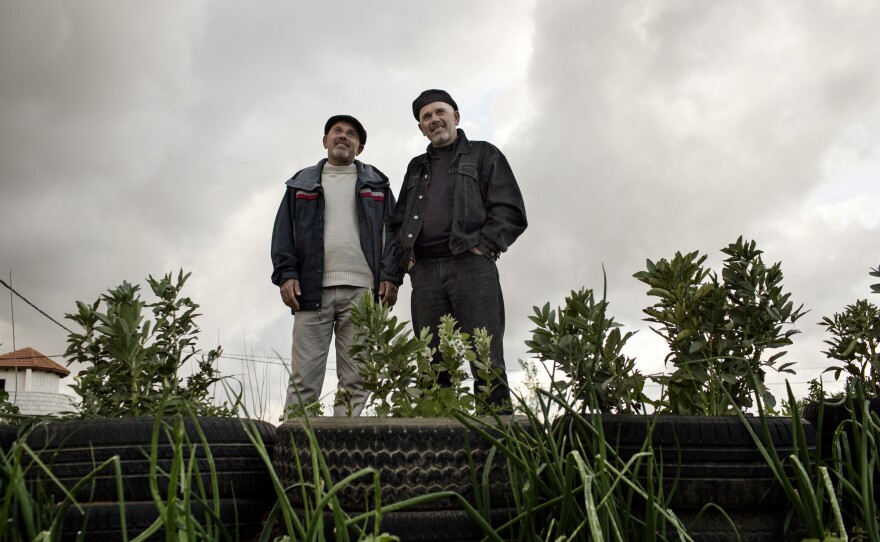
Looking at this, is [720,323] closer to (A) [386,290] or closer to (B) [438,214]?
(B) [438,214]

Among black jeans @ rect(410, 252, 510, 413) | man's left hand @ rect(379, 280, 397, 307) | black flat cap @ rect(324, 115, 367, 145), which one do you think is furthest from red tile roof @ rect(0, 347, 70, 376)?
black jeans @ rect(410, 252, 510, 413)

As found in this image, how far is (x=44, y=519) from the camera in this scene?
5.07ft

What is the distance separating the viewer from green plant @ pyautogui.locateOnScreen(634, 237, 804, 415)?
209 cm

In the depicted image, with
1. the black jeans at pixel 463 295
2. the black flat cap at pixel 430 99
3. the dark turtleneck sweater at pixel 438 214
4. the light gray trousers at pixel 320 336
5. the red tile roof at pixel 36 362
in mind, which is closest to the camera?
the black jeans at pixel 463 295

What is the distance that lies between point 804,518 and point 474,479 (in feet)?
2.25

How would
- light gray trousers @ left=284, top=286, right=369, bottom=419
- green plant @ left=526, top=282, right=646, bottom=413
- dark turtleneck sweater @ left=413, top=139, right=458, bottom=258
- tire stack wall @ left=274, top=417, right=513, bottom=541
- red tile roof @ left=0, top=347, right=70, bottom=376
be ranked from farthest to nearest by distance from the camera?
red tile roof @ left=0, top=347, right=70, bottom=376, light gray trousers @ left=284, top=286, right=369, bottom=419, dark turtleneck sweater @ left=413, top=139, right=458, bottom=258, green plant @ left=526, top=282, right=646, bottom=413, tire stack wall @ left=274, top=417, right=513, bottom=541

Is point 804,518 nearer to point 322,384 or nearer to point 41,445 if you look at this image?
point 41,445

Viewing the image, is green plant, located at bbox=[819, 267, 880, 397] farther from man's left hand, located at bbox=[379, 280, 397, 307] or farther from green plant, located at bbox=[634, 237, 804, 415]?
man's left hand, located at bbox=[379, 280, 397, 307]

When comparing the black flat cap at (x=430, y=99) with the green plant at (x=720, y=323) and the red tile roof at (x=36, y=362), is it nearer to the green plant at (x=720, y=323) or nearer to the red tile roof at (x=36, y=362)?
the green plant at (x=720, y=323)

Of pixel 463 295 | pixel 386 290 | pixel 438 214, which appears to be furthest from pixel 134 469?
pixel 386 290

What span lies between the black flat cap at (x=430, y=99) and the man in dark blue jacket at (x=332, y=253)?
2.14ft

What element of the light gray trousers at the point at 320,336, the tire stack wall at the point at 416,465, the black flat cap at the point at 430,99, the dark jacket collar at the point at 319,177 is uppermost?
the black flat cap at the point at 430,99

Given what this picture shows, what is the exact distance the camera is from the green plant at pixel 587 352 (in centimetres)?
197

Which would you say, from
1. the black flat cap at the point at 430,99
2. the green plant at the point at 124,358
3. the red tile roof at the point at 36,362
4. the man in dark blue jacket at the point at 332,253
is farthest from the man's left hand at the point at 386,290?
the red tile roof at the point at 36,362
